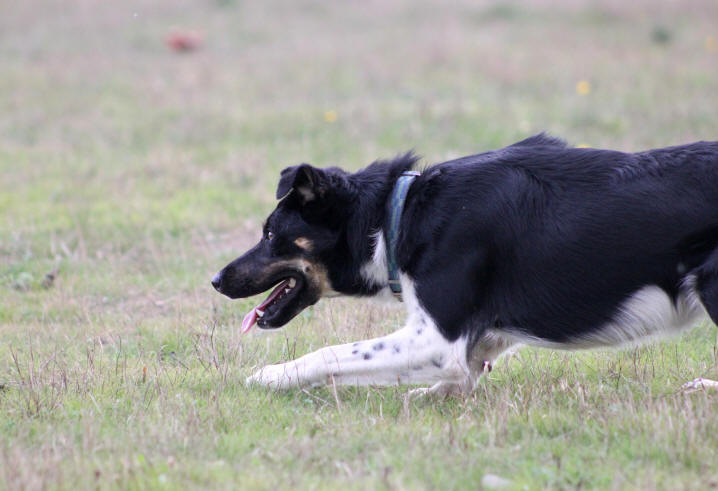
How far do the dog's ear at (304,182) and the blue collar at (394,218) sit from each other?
417 mm

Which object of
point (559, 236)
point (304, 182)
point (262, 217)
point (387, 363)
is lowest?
point (262, 217)

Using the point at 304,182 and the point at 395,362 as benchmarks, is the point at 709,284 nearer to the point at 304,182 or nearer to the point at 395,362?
the point at 395,362

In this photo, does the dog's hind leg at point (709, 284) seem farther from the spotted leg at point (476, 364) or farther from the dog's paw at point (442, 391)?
the dog's paw at point (442, 391)

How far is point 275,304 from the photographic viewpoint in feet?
17.5

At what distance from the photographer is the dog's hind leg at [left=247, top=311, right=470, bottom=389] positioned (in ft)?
15.6

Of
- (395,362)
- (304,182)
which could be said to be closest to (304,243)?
(304,182)

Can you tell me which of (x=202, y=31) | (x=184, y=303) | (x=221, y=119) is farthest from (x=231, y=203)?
(x=202, y=31)

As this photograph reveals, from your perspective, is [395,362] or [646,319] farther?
[395,362]

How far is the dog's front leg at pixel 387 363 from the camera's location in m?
4.77

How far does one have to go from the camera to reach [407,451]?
407 cm

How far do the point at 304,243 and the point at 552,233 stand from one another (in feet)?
4.81

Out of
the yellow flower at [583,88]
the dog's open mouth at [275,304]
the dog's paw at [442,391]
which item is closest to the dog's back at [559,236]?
the dog's paw at [442,391]

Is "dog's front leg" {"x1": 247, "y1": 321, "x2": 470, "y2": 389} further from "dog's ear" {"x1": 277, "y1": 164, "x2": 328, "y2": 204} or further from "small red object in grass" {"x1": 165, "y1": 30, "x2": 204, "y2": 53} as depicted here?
"small red object in grass" {"x1": 165, "y1": 30, "x2": 204, "y2": 53}

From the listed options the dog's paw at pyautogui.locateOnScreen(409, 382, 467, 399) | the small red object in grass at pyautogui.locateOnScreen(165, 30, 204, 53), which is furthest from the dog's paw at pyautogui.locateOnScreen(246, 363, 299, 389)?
the small red object in grass at pyautogui.locateOnScreen(165, 30, 204, 53)
